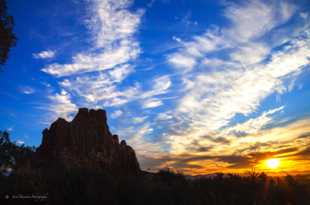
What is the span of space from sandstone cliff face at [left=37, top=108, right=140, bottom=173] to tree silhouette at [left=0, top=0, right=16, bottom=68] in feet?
203

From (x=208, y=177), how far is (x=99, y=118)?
321ft

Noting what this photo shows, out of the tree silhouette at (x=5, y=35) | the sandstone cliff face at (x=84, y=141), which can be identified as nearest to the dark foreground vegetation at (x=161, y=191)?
the tree silhouette at (x=5, y=35)

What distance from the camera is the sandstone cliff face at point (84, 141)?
285 ft

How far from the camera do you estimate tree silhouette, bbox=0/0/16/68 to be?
19.8m

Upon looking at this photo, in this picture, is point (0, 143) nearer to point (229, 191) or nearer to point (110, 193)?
point (110, 193)

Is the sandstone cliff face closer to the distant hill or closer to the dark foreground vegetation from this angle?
the distant hill

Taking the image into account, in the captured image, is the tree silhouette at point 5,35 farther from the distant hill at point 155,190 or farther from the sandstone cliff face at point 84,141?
the sandstone cliff face at point 84,141

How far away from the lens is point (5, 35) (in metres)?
20.0

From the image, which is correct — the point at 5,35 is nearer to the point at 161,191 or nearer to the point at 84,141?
the point at 161,191

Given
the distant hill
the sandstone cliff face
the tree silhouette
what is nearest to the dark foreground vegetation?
the distant hill

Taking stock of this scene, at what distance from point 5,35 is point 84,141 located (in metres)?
78.9

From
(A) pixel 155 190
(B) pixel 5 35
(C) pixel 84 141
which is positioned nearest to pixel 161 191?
(A) pixel 155 190

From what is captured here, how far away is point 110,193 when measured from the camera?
10695 mm

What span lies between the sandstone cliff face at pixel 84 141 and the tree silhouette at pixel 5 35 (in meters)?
61.9
